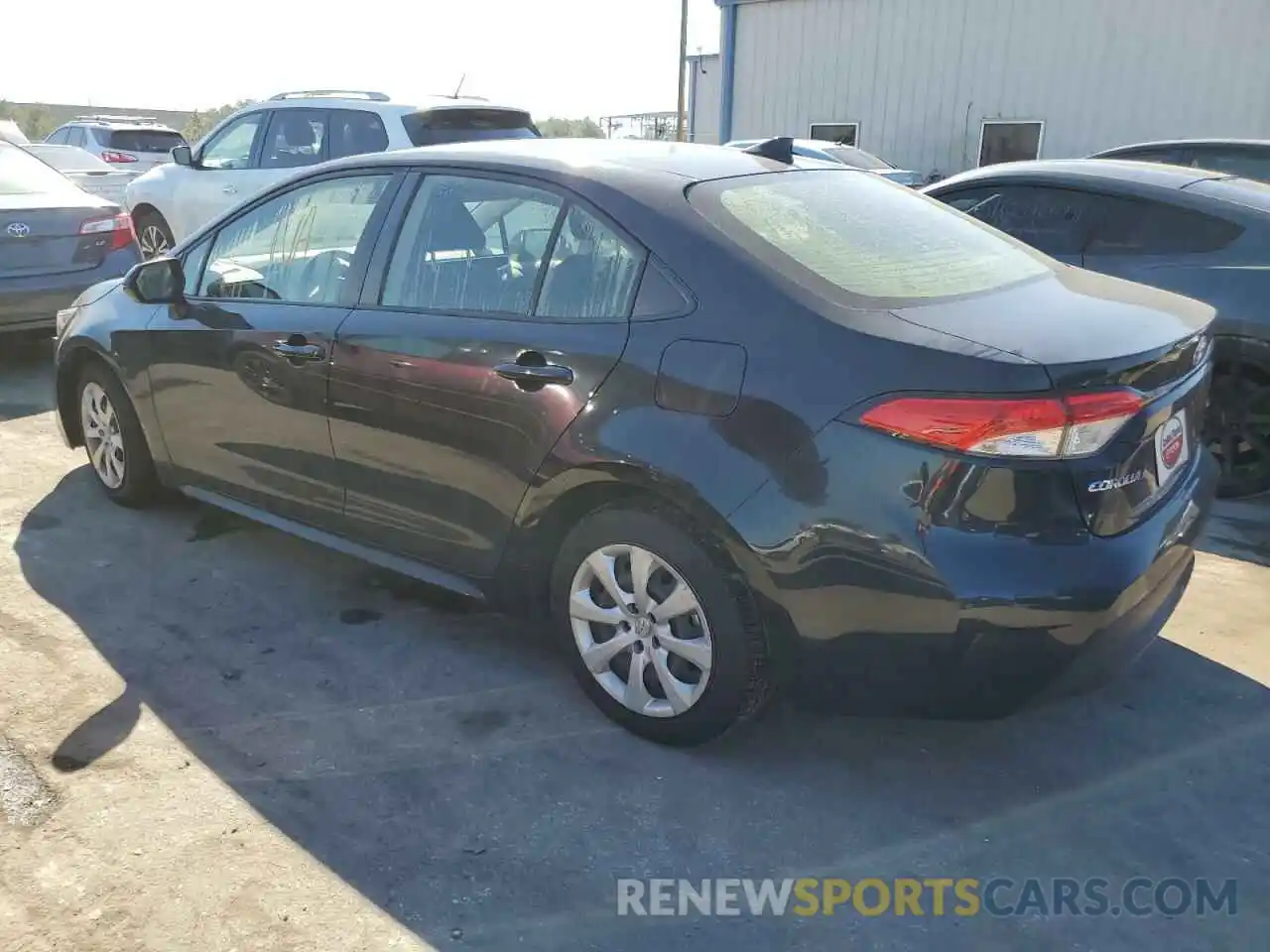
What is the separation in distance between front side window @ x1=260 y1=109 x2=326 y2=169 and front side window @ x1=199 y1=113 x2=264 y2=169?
21 centimetres

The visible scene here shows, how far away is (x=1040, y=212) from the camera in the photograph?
5.53m

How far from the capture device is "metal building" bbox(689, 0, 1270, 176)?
1388 cm

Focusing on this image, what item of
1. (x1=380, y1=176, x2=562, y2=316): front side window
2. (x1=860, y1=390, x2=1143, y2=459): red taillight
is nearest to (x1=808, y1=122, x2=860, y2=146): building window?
(x1=380, y1=176, x2=562, y2=316): front side window

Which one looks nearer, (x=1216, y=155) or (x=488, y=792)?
(x=488, y=792)

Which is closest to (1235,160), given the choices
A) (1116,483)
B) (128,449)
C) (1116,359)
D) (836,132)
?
(1116,359)

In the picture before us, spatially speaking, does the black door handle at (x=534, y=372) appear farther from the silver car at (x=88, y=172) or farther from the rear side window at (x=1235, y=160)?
the silver car at (x=88, y=172)

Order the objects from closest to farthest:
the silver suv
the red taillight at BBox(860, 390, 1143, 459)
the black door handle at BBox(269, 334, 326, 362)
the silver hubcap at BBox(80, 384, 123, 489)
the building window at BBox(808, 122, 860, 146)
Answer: the red taillight at BBox(860, 390, 1143, 459)
the black door handle at BBox(269, 334, 326, 362)
the silver hubcap at BBox(80, 384, 123, 489)
the silver suv
the building window at BBox(808, 122, 860, 146)

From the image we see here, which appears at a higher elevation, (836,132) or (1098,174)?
(836,132)

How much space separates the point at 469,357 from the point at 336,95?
6586 millimetres

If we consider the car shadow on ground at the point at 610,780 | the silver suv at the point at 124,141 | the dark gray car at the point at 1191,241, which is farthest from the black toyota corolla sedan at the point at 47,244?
the silver suv at the point at 124,141

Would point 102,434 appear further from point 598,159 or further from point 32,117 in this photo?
point 32,117

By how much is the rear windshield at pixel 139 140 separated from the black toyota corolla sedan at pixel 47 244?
10.2 m

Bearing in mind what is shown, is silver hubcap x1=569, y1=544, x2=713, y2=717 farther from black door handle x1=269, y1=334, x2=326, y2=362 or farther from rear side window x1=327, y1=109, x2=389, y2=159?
rear side window x1=327, y1=109, x2=389, y2=159

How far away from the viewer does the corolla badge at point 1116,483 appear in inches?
96.9
